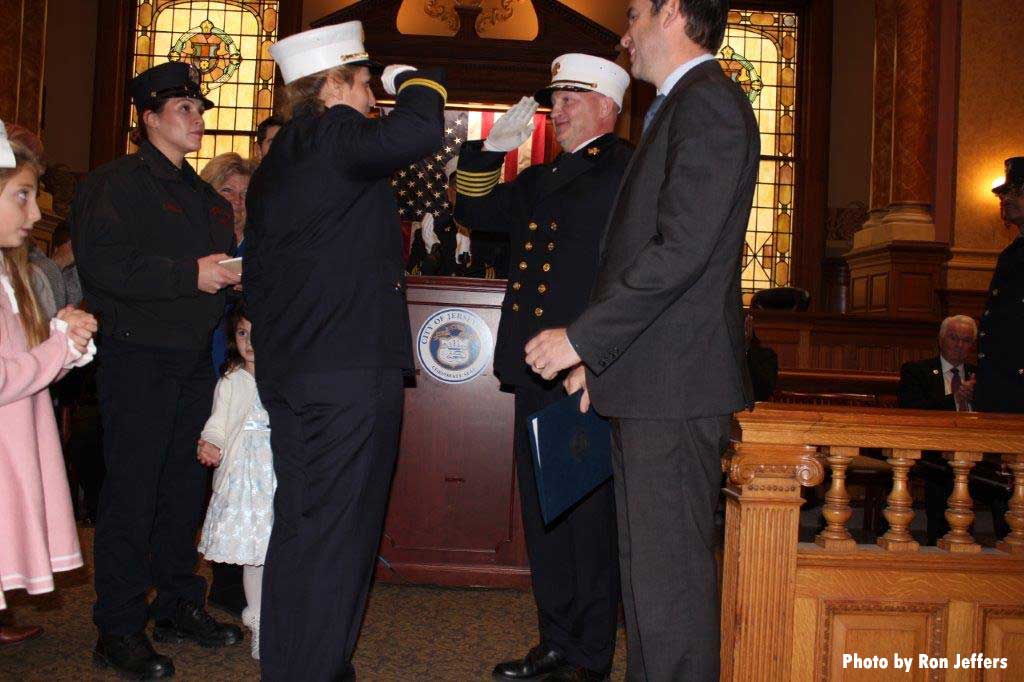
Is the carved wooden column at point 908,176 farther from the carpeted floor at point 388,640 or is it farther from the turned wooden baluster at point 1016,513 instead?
the turned wooden baluster at point 1016,513

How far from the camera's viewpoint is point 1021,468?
6.75 feet

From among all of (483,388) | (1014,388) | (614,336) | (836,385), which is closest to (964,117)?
(836,385)

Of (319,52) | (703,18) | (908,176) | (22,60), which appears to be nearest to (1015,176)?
(703,18)

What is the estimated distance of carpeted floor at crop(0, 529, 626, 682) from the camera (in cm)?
274

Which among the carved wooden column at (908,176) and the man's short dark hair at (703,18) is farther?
the carved wooden column at (908,176)

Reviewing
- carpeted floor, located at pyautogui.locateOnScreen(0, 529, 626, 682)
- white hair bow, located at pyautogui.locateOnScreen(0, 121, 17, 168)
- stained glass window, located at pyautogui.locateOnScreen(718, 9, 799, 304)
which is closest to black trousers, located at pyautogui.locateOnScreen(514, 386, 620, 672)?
carpeted floor, located at pyautogui.locateOnScreen(0, 529, 626, 682)

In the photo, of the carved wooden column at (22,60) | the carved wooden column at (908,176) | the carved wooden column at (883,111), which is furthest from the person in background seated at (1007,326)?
the carved wooden column at (22,60)

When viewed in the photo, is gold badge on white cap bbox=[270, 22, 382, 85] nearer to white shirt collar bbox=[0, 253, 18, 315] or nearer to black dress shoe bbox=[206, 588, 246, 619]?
white shirt collar bbox=[0, 253, 18, 315]

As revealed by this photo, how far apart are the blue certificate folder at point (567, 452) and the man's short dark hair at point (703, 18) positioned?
761 mm

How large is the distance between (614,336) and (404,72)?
86 centimetres

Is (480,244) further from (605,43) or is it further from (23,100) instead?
(605,43)

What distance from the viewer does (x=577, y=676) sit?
270 centimetres

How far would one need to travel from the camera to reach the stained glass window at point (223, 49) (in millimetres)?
10641

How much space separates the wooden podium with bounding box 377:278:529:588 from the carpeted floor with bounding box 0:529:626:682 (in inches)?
3.6
